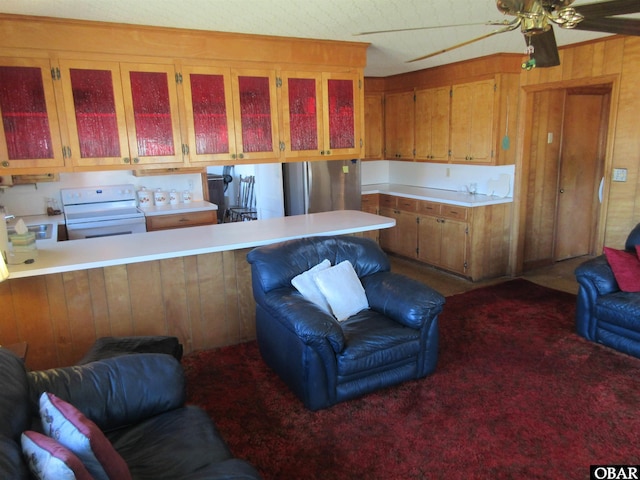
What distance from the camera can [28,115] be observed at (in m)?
3.15

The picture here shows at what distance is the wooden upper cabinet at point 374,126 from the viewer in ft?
20.6

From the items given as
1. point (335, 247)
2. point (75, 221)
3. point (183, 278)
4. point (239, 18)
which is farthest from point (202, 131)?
point (75, 221)

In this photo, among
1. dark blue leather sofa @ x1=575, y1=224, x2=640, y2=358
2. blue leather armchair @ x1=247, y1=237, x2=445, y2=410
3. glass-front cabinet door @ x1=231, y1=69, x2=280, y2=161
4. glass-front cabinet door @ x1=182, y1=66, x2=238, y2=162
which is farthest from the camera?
glass-front cabinet door @ x1=231, y1=69, x2=280, y2=161

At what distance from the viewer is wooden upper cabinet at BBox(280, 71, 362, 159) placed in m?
3.95

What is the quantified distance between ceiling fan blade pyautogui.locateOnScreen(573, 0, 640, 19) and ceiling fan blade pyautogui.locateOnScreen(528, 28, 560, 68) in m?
0.28

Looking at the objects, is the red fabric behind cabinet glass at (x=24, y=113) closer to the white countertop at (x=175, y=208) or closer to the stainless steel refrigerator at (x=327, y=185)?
the white countertop at (x=175, y=208)

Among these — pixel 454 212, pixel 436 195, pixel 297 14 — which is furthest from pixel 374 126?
pixel 297 14

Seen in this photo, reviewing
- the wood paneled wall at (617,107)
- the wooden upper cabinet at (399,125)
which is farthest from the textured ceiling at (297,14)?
the wooden upper cabinet at (399,125)

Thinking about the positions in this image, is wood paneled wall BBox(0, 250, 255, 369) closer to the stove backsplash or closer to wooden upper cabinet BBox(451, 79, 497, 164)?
the stove backsplash

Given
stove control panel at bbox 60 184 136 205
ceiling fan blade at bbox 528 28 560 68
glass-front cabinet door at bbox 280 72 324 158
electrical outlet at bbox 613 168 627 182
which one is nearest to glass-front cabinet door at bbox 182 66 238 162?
glass-front cabinet door at bbox 280 72 324 158

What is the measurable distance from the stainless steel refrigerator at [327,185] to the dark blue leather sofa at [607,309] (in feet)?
7.57

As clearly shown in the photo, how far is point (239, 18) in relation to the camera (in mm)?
3125

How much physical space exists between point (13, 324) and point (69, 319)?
32 cm

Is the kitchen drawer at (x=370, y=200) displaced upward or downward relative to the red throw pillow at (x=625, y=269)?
upward
